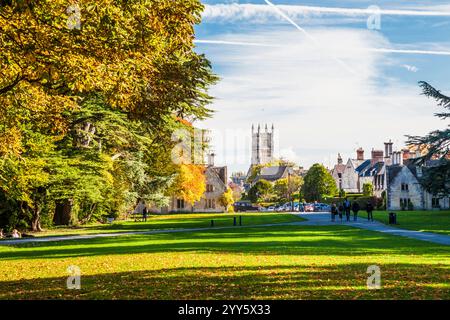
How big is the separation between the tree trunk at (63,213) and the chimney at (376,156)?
93.6 metres

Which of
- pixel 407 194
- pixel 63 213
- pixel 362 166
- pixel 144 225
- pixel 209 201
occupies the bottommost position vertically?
pixel 144 225

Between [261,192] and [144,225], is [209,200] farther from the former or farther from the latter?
[144,225]

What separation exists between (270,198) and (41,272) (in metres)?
105

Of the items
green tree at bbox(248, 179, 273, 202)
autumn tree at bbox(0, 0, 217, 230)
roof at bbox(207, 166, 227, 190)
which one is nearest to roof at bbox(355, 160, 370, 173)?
green tree at bbox(248, 179, 273, 202)

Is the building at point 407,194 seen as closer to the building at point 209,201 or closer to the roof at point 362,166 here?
the building at point 209,201

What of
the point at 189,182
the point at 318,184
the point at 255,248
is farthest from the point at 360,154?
the point at 255,248

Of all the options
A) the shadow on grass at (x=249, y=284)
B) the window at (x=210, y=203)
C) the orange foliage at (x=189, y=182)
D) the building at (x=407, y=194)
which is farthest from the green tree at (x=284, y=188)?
the shadow on grass at (x=249, y=284)

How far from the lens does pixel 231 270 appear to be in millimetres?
15523

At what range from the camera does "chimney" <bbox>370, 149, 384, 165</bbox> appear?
129500 mm

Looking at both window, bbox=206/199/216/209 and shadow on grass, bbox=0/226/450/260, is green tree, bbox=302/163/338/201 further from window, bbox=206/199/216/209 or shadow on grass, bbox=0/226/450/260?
shadow on grass, bbox=0/226/450/260

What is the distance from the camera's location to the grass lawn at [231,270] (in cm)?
1188

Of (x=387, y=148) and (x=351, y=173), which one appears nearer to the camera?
(x=387, y=148)

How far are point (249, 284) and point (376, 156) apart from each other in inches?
4817

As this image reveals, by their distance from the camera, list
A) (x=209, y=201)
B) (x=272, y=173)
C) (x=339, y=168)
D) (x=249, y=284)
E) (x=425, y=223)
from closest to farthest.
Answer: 1. (x=249, y=284)
2. (x=425, y=223)
3. (x=209, y=201)
4. (x=339, y=168)
5. (x=272, y=173)
